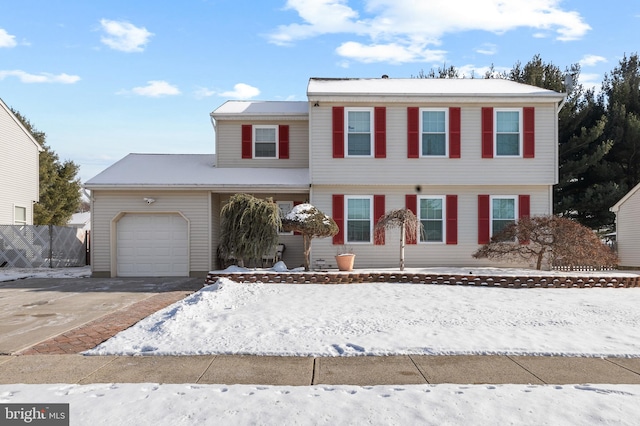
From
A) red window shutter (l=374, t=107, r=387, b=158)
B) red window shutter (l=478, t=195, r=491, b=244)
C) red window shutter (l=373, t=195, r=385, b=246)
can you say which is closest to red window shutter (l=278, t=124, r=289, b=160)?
red window shutter (l=374, t=107, r=387, b=158)

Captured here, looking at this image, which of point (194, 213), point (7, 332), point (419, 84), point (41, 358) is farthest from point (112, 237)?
point (419, 84)

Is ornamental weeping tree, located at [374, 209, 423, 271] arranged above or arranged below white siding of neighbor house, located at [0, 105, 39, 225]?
below

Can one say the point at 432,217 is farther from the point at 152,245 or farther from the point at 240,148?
the point at 152,245

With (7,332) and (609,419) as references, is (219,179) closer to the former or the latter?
(7,332)

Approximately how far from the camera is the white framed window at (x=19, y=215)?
20398 mm

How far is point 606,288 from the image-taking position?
11391mm

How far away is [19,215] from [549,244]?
2206 cm

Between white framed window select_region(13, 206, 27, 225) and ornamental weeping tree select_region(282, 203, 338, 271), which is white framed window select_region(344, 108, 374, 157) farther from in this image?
white framed window select_region(13, 206, 27, 225)

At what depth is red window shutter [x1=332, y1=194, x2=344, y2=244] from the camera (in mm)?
14469

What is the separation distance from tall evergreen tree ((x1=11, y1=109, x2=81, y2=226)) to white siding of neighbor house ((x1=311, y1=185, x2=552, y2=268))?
81.3 ft

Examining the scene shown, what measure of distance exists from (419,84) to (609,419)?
1439 centimetres

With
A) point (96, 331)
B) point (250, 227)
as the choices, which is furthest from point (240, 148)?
point (96, 331)

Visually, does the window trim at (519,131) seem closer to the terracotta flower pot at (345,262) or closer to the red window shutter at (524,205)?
the red window shutter at (524,205)

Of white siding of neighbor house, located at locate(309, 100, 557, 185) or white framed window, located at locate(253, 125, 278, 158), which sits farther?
white framed window, located at locate(253, 125, 278, 158)
